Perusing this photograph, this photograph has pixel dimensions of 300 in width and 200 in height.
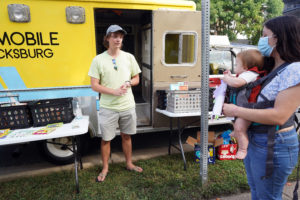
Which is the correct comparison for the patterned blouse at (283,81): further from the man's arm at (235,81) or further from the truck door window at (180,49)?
the truck door window at (180,49)

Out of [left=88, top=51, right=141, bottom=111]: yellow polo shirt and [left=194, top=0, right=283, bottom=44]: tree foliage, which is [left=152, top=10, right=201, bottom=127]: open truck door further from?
[left=194, top=0, right=283, bottom=44]: tree foliage

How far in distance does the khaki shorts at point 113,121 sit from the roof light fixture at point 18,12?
1.77 m

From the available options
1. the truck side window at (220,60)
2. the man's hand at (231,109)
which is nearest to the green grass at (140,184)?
the man's hand at (231,109)

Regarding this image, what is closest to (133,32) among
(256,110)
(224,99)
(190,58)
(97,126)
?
(190,58)

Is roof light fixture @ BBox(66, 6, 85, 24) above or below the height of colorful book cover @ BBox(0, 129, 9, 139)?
above

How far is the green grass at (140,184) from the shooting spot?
2.91 meters

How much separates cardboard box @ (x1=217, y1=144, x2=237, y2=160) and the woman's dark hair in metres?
2.68

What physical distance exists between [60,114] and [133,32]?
13.6ft

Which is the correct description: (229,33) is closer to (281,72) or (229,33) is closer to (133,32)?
(133,32)

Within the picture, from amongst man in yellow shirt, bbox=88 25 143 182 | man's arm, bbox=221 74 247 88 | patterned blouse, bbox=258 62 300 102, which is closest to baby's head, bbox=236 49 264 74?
man's arm, bbox=221 74 247 88

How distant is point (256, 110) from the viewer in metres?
1.43

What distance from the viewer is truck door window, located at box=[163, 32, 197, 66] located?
13.2 feet

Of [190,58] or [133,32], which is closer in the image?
[190,58]

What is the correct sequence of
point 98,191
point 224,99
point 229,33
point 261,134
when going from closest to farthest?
point 261,134 → point 224,99 → point 98,191 → point 229,33
